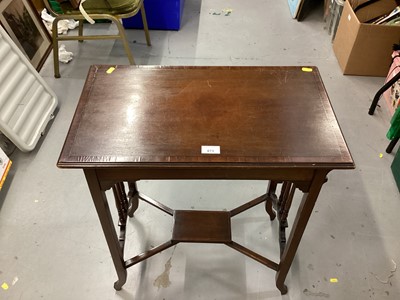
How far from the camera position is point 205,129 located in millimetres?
981

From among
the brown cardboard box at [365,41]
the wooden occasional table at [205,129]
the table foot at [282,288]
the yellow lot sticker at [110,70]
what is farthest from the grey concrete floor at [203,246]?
the yellow lot sticker at [110,70]

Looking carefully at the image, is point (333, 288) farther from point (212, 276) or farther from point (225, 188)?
point (225, 188)

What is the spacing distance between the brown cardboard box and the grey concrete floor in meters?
0.25

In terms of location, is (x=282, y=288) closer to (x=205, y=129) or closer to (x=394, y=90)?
(x=205, y=129)

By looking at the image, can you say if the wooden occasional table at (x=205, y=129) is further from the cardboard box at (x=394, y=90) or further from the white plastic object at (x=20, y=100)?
the cardboard box at (x=394, y=90)

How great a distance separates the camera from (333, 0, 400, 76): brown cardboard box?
2242 millimetres

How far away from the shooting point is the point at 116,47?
2.84m

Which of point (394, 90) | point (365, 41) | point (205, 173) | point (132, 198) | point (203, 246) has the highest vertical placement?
point (205, 173)

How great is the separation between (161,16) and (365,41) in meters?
1.68

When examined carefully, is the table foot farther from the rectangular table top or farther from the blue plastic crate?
the blue plastic crate

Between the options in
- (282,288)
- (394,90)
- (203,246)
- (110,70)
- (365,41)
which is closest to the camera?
(110,70)

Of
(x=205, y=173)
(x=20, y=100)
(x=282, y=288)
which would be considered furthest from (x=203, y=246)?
(x=20, y=100)

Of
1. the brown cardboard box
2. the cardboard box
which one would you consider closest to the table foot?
the cardboard box

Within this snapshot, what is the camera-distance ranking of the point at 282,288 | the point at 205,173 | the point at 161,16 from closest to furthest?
the point at 205,173
the point at 282,288
the point at 161,16
